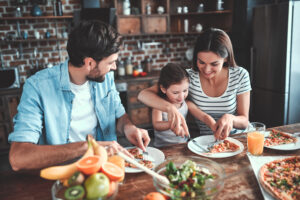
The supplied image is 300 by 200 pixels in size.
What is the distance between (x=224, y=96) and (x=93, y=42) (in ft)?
3.36

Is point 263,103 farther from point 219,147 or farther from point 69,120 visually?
point 69,120

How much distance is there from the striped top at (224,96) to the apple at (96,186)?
125 centimetres

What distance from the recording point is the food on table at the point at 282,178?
0.96m

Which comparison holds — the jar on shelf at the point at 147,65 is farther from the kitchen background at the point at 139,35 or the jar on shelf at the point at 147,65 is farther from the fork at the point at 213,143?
the fork at the point at 213,143

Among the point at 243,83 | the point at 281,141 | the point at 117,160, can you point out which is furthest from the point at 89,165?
the point at 243,83

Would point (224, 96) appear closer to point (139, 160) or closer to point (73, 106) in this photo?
point (139, 160)

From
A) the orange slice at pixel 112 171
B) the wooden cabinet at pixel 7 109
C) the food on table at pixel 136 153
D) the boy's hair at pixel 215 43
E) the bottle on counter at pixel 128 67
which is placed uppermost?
the boy's hair at pixel 215 43

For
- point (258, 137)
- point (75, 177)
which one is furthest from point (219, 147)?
point (75, 177)

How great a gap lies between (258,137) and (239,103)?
2.02 feet

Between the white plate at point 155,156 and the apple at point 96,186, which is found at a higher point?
the apple at point 96,186

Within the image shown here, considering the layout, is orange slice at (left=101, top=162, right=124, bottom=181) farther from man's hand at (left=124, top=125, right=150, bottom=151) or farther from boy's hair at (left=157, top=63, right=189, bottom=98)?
boy's hair at (left=157, top=63, right=189, bottom=98)

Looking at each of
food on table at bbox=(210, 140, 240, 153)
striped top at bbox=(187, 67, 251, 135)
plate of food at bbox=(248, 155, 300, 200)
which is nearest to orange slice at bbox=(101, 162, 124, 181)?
plate of food at bbox=(248, 155, 300, 200)

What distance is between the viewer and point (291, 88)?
11.2 ft

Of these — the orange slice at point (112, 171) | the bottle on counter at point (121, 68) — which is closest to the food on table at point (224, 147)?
the orange slice at point (112, 171)
